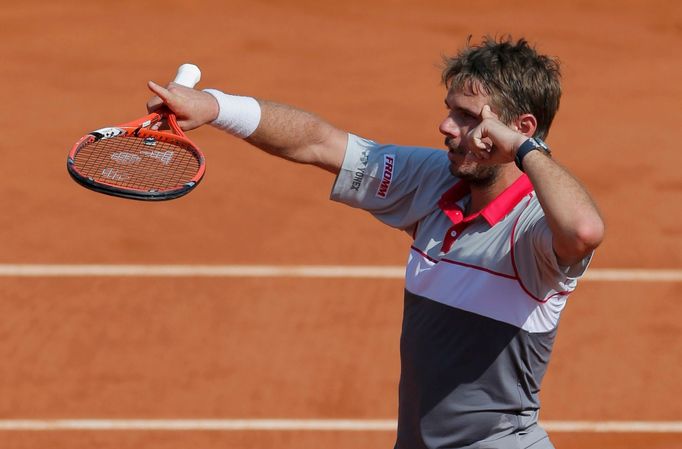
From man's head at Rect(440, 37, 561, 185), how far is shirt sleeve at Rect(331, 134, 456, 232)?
13.8 inches

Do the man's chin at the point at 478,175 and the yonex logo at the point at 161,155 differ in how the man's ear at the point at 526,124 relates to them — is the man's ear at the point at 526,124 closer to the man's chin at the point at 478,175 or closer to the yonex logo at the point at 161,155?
the man's chin at the point at 478,175

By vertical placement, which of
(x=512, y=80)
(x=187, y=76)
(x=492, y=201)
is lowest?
(x=187, y=76)

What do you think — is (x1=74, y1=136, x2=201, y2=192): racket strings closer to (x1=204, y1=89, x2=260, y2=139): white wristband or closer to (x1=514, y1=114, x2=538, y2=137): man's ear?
(x1=204, y1=89, x2=260, y2=139): white wristband

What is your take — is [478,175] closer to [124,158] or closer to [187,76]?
[187,76]

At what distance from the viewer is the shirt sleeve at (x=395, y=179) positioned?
18.6 feet

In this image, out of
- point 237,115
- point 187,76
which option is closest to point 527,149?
point 237,115

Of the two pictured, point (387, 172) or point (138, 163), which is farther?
point (138, 163)

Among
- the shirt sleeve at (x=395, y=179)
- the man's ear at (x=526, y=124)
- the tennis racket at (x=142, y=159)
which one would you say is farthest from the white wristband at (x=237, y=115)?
the man's ear at (x=526, y=124)

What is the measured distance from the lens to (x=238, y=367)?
9172 millimetres

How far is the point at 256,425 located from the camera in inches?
341

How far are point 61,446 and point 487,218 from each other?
4280 mm

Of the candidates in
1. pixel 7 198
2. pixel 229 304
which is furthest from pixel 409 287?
pixel 7 198

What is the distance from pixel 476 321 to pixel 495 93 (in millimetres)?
948

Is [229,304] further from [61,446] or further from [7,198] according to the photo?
[7,198]
